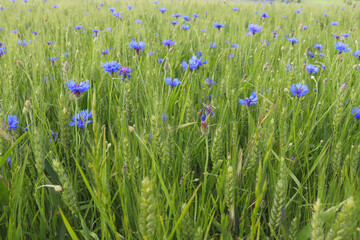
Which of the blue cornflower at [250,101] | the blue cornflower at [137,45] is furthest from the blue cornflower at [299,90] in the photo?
the blue cornflower at [137,45]

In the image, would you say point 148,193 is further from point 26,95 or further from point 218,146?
point 26,95

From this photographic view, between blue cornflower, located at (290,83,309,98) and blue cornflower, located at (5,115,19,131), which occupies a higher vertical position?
blue cornflower, located at (290,83,309,98)

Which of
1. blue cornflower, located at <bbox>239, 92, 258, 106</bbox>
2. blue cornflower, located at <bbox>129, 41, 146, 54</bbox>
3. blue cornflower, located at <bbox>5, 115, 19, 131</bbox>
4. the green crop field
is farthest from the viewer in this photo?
blue cornflower, located at <bbox>129, 41, 146, 54</bbox>

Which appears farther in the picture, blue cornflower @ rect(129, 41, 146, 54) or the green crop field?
blue cornflower @ rect(129, 41, 146, 54)

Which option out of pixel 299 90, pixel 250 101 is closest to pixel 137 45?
pixel 250 101

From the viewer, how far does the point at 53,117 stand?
1098 millimetres

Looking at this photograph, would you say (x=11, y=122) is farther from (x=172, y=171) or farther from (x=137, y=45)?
(x=137, y=45)

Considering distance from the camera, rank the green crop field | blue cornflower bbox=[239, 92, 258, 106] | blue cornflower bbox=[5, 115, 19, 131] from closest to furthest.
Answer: the green crop field, blue cornflower bbox=[5, 115, 19, 131], blue cornflower bbox=[239, 92, 258, 106]

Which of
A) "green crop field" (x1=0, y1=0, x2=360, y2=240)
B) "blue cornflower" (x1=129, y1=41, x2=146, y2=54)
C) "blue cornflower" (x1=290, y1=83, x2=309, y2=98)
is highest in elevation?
"blue cornflower" (x1=129, y1=41, x2=146, y2=54)

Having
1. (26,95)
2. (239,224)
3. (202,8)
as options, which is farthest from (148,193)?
(202,8)

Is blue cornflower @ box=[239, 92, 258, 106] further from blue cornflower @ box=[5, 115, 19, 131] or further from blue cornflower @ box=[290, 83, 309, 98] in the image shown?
blue cornflower @ box=[5, 115, 19, 131]

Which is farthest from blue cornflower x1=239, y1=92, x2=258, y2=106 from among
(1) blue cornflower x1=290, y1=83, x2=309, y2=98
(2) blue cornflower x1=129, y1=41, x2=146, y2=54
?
(2) blue cornflower x1=129, y1=41, x2=146, y2=54

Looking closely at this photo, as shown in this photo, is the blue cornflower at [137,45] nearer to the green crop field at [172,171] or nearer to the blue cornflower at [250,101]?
the green crop field at [172,171]

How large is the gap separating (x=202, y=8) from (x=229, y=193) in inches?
151
